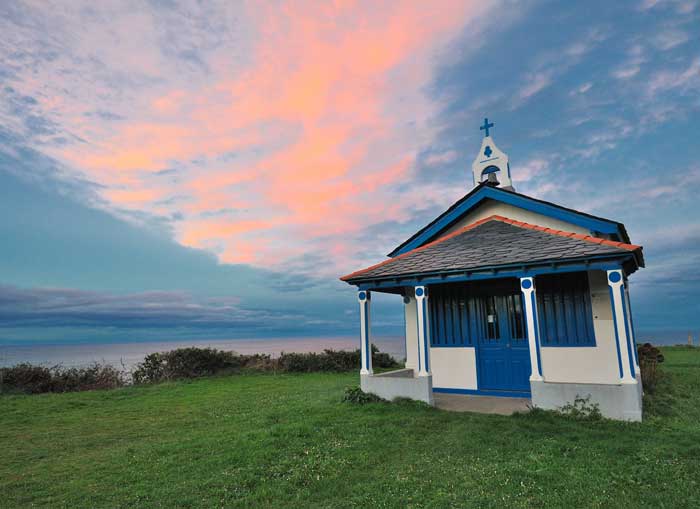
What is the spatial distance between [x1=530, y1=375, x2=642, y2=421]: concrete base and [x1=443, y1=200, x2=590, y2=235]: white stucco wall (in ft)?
14.8

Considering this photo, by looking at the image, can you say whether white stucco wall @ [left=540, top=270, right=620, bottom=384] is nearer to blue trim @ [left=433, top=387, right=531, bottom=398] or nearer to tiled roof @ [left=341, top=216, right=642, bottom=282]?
blue trim @ [left=433, top=387, right=531, bottom=398]

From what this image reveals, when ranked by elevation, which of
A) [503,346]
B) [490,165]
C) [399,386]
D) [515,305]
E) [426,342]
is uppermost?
[490,165]

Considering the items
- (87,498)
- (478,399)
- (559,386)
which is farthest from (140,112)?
(559,386)

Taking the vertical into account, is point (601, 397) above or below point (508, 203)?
below

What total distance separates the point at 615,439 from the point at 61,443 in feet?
34.7

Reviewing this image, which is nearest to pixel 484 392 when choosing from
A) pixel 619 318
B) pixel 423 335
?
pixel 423 335

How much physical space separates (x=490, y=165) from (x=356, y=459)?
1047 cm

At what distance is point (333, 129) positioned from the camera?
53.8 ft

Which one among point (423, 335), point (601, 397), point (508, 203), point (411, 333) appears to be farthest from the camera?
point (411, 333)

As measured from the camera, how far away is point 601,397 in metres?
8.09

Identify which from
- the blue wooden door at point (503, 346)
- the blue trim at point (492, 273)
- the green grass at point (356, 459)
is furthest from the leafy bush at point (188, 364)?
the blue wooden door at point (503, 346)

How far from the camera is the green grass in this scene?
5152mm

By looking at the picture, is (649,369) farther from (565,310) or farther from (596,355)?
(565,310)

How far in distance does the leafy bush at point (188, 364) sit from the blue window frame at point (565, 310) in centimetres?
1609
